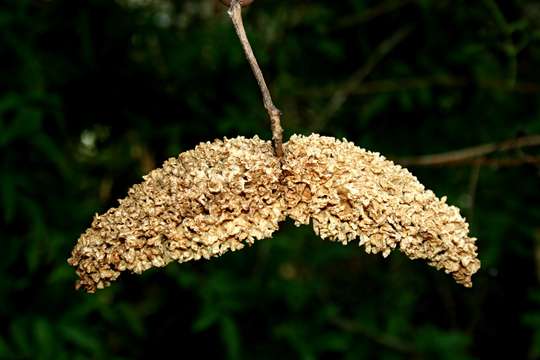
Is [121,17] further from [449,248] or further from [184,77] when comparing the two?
[449,248]

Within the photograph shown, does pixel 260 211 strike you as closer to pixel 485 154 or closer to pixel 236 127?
pixel 485 154

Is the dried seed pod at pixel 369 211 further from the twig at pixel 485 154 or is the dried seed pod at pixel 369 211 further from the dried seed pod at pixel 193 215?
the twig at pixel 485 154

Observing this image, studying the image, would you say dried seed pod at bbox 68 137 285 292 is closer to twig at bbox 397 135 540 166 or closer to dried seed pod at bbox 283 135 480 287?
dried seed pod at bbox 283 135 480 287

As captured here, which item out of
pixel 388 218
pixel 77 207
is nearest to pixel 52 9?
pixel 77 207

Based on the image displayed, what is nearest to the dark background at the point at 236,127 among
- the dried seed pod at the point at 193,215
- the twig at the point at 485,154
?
the twig at the point at 485,154

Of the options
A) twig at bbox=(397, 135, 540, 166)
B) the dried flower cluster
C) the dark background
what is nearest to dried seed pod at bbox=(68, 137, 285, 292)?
the dried flower cluster
